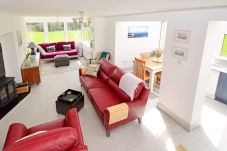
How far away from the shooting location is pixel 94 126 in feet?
10.6

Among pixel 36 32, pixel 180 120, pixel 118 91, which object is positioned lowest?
pixel 180 120

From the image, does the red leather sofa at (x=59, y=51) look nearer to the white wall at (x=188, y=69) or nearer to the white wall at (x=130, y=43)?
the white wall at (x=130, y=43)

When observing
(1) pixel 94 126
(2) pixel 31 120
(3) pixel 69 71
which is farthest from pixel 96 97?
(3) pixel 69 71

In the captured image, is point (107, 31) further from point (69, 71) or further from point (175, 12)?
point (175, 12)

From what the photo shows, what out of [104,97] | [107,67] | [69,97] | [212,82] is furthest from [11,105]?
[212,82]

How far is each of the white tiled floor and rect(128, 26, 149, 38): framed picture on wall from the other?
305cm

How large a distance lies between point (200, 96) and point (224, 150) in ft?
3.21

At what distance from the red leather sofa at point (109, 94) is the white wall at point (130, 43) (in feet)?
5.28

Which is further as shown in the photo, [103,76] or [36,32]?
[36,32]

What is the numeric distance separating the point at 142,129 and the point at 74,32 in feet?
24.6

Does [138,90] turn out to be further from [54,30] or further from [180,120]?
[54,30]

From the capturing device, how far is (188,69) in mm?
2941

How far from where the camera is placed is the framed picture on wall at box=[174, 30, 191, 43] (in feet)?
9.28

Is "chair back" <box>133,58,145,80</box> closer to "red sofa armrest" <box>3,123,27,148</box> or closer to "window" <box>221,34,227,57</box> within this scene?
"window" <box>221,34,227,57</box>
